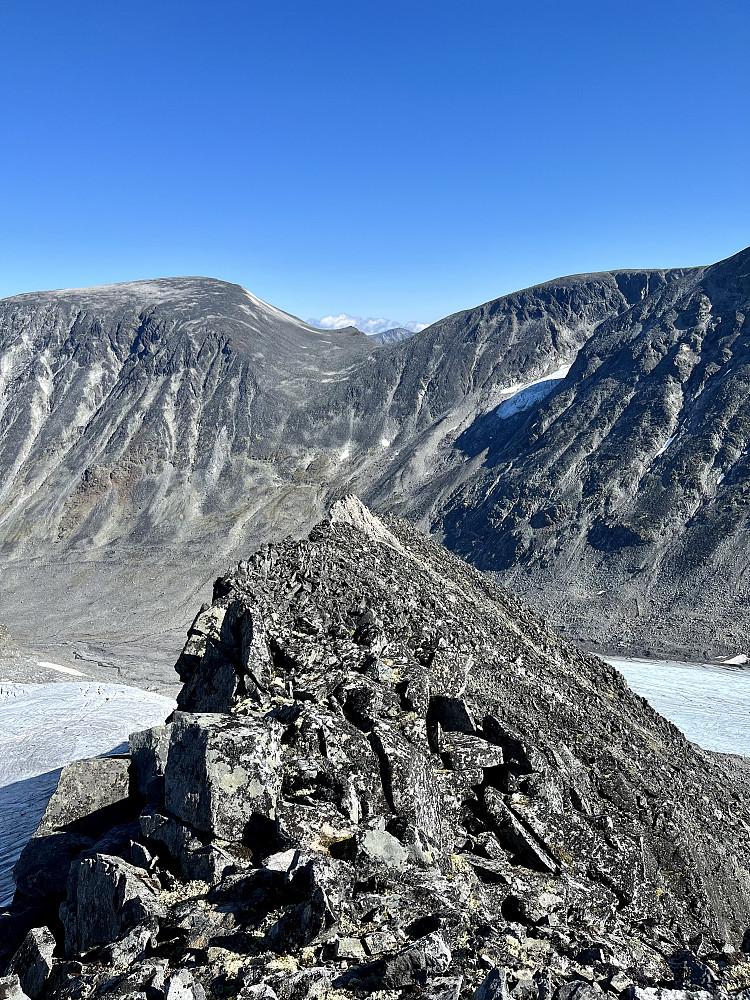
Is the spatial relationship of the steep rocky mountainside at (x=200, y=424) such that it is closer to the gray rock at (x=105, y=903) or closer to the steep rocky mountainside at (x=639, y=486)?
the steep rocky mountainside at (x=639, y=486)

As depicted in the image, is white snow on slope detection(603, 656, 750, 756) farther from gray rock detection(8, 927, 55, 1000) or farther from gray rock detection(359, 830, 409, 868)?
gray rock detection(8, 927, 55, 1000)

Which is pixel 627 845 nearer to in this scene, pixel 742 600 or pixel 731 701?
pixel 731 701

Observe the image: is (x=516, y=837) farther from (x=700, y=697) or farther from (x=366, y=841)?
(x=700, y=697)

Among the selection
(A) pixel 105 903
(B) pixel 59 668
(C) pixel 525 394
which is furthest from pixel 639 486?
(A) pixel 105 903

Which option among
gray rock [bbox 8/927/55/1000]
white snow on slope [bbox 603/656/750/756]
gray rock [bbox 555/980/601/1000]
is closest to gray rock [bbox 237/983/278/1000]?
gray rock [bbox 555/980/601/1000]

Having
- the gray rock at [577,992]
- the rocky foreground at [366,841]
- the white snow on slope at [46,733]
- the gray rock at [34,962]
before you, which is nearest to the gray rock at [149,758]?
the rocky foreground at [366,841]

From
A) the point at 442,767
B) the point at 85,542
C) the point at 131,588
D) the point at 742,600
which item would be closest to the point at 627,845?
the point at 442,767
